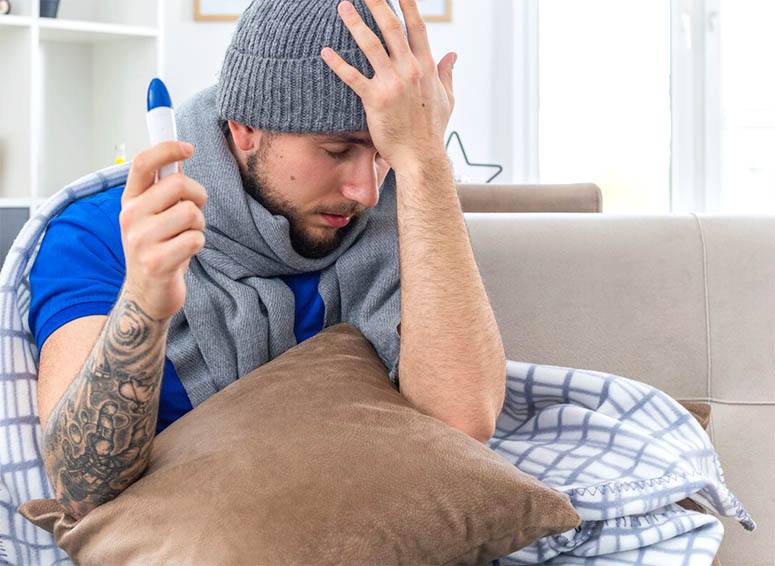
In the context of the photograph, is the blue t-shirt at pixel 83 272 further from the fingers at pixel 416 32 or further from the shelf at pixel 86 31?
the shelf at pixel 86 31

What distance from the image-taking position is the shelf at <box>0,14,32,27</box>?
3.17m

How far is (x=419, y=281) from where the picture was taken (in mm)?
1356

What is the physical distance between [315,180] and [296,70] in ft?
0.48

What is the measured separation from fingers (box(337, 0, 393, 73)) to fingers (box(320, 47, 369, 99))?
0.07 feet

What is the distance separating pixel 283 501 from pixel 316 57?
1.98 ft

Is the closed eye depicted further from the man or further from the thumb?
the thumb

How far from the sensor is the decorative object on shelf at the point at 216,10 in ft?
13.1

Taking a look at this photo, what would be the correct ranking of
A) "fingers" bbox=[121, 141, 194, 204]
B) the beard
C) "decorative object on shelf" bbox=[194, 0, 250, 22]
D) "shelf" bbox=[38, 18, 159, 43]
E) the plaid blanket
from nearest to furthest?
"fingers" bbox=[121, 141, 194, 204], the plaid blanket, the beard, "shelf" bbox=[38, 18, 159, 43], "decorative object on shelf" bbox=[194, 0, 250, 22]

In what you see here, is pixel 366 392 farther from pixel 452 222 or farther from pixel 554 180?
pixel 554 180

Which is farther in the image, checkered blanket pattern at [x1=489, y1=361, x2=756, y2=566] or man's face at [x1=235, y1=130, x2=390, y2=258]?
man's face at [x1=235, y1=130, x2=390, y2=258]

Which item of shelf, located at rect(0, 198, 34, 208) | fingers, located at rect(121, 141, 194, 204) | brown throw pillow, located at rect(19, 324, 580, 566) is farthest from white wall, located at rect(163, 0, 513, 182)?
fingers, located at rect(121, 141, 194, 204)

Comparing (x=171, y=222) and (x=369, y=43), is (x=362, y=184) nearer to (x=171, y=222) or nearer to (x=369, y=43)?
(x=369, y=43)

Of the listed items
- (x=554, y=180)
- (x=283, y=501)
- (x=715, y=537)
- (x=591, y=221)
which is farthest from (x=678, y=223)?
(x=554, y=180)

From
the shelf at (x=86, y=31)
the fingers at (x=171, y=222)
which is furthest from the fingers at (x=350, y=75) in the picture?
the shelf at (x=86, y=31)
